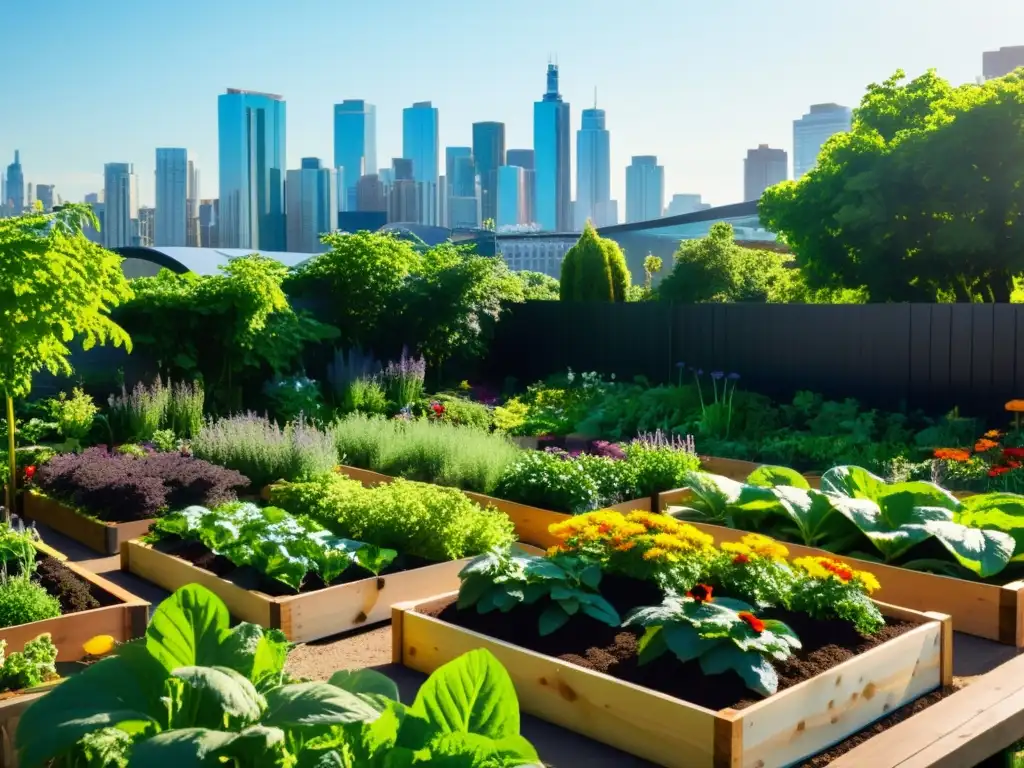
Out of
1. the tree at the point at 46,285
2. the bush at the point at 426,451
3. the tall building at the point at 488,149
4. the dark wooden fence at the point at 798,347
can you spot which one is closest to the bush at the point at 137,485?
the tree at the point at 46,285

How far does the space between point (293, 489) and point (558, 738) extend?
122 inches

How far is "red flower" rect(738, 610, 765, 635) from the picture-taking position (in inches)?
138

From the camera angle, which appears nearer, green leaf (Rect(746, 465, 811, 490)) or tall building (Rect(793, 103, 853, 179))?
green leaf (Rect(746, 465, 811, 490))

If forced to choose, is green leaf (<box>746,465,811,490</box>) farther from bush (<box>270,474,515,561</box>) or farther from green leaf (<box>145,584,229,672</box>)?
green leaf (<box>145,584,229,672</box>)

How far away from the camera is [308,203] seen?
76.2 meters

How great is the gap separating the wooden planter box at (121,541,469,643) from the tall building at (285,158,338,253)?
66.1 m

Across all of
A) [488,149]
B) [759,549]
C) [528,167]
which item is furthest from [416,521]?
[528,167]

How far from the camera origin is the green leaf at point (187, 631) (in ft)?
8.59

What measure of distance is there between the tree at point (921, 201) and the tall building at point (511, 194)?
347ft

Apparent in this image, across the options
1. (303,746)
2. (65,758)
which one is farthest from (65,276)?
(303,746)

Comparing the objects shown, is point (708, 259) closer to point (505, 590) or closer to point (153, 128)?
point (153, 128)

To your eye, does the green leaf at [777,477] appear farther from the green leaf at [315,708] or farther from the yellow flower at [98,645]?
the green leaf at [315,708]

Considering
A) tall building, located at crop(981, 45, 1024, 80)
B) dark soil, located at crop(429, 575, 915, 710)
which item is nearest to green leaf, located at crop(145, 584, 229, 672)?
dark soil, located at crop(429, 575, 915, 710)

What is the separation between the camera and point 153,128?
22.3 metres
